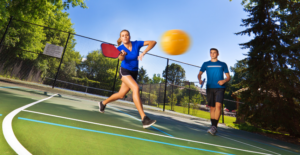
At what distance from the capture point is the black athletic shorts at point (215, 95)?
4316mm

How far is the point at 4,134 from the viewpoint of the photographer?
1.54m

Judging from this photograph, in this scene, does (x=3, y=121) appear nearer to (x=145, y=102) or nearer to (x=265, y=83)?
(x=265, y=83)

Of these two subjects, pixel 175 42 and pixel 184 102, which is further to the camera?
pixel 184 102

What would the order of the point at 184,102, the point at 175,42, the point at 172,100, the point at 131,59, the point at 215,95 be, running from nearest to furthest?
1. the point at 131,59
2. the point at 215,95
3. the point at 175,42
4. the point at 172,100
5. the point at 184,102

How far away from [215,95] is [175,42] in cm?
186

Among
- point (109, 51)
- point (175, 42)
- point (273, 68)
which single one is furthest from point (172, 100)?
point (109, 51)

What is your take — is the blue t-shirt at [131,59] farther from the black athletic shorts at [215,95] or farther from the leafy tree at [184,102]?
the leafy tree at [184,102]

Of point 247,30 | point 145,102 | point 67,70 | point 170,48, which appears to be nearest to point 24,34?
point 67,70

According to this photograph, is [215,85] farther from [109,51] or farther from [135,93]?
[109,51]

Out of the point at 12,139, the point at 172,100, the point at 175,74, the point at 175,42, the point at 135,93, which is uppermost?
the point at 175,74

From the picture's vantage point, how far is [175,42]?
4.73m

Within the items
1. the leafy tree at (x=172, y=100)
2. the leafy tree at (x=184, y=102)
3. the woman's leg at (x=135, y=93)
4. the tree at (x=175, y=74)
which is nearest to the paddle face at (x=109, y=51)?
the woman's leg at (x=135, y=93)

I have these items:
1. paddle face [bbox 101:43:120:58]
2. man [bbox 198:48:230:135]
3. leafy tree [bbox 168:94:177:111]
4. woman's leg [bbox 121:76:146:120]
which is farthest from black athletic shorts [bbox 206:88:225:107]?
leafy tree [bbox 168:94:177:111]

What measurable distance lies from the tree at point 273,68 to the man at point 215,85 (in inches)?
169
